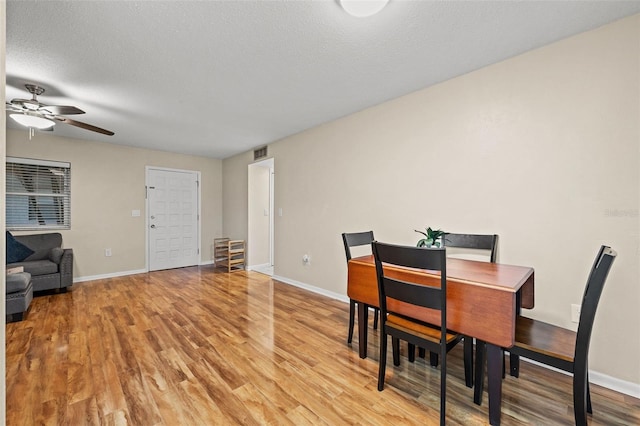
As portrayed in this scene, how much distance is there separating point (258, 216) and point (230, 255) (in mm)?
921

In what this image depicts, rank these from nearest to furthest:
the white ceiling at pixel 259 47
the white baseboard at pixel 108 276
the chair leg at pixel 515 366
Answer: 1. the white ceiling at pixel 259 47
2. the chair leg at pixel 515 366
3. the white baseboard at pixel 108 276

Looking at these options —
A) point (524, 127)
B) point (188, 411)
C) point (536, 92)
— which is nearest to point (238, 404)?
point (188, 411)

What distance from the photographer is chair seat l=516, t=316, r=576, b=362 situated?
1.31m

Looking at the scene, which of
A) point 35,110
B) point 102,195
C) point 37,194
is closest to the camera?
point 35,110

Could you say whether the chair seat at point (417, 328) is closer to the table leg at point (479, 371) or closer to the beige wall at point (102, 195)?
the table leg at point (479, 371)

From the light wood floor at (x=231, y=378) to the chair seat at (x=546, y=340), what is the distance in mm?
437

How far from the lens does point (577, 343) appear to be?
1232 mm

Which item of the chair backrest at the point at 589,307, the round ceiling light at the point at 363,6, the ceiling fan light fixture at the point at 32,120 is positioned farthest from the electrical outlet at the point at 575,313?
the ceiling fan light fixture at the point at 32,120

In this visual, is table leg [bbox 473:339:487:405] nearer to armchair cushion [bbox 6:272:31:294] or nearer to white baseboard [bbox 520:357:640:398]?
white baseboard [bbox 520:357:640:398]

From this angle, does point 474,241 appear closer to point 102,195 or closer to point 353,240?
point 353,240

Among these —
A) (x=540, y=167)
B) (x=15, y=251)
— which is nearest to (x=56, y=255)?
(x=15, y=251)

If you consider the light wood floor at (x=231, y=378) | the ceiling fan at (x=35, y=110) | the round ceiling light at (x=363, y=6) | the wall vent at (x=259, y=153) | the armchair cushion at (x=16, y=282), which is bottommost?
the light wood floor at (x=231, y=378)

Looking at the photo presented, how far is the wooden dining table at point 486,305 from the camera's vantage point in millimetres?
1343

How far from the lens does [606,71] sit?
1.75 m
